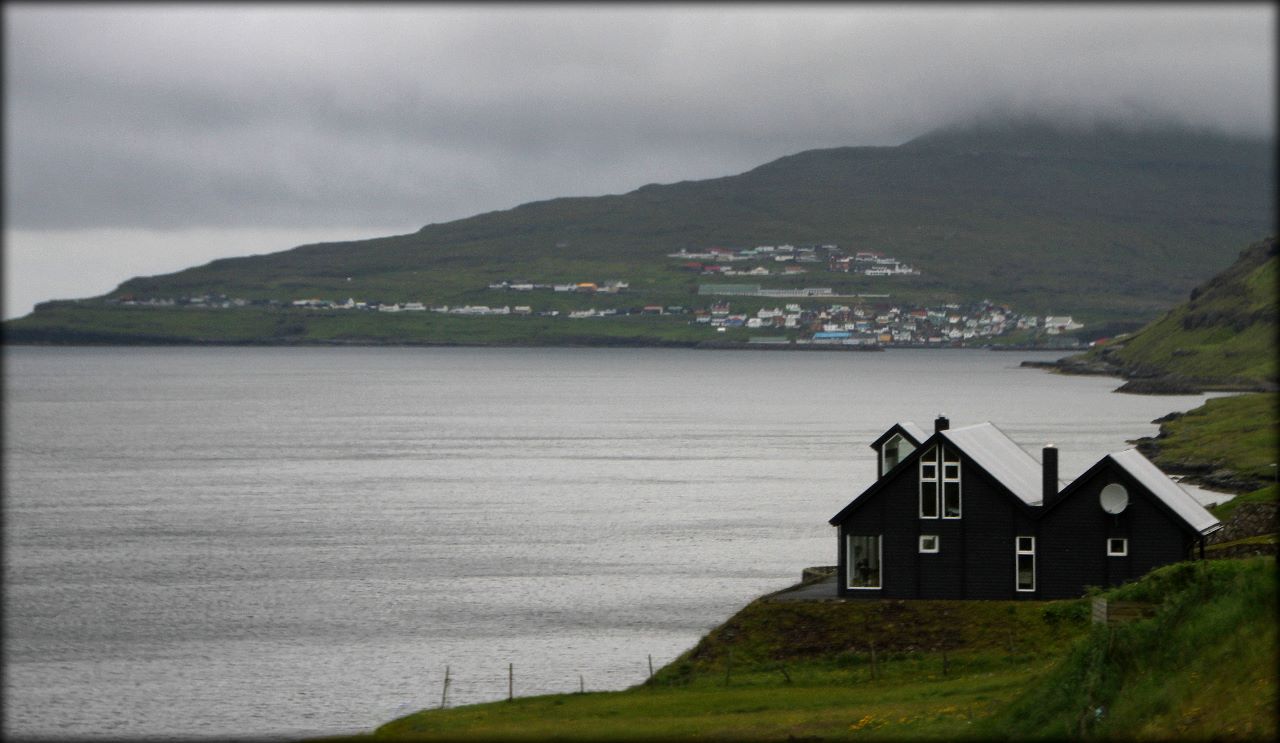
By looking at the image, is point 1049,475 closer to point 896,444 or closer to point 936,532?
point 936,532

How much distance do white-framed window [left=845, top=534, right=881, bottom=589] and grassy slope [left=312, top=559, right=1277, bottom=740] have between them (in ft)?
6.55

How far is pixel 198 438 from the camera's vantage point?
18725 centimetres

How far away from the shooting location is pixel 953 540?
56.2 metres

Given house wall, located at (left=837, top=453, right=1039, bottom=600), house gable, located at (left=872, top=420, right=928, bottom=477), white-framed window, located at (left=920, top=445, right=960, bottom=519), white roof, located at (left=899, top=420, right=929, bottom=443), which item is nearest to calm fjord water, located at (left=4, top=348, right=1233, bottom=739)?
house wall, located at (left=837, top=453, right=1039, bottom=600)

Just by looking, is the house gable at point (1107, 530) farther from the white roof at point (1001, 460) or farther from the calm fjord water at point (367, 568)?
the calm fjord water at point (367, 568)

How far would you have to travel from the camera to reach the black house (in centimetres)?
5481

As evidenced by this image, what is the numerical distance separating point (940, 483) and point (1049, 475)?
3825mm

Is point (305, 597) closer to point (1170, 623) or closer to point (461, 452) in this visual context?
point (1170, 623)

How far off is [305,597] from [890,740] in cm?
5126

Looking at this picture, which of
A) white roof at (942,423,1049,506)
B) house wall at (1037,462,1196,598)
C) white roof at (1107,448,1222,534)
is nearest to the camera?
white roof at (1107,448,1222,534)

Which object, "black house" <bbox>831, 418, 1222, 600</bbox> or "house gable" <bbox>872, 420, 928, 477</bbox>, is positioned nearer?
"black house" <bbox>831, 418, 1222, 600</bbox>

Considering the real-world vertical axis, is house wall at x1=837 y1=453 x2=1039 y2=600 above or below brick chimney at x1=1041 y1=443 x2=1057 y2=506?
below

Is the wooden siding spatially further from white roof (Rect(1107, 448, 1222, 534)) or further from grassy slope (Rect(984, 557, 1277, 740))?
grassy slope (Rect(984, 557, 1277, 740))

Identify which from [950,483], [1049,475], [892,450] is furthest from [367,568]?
[1049,475]
